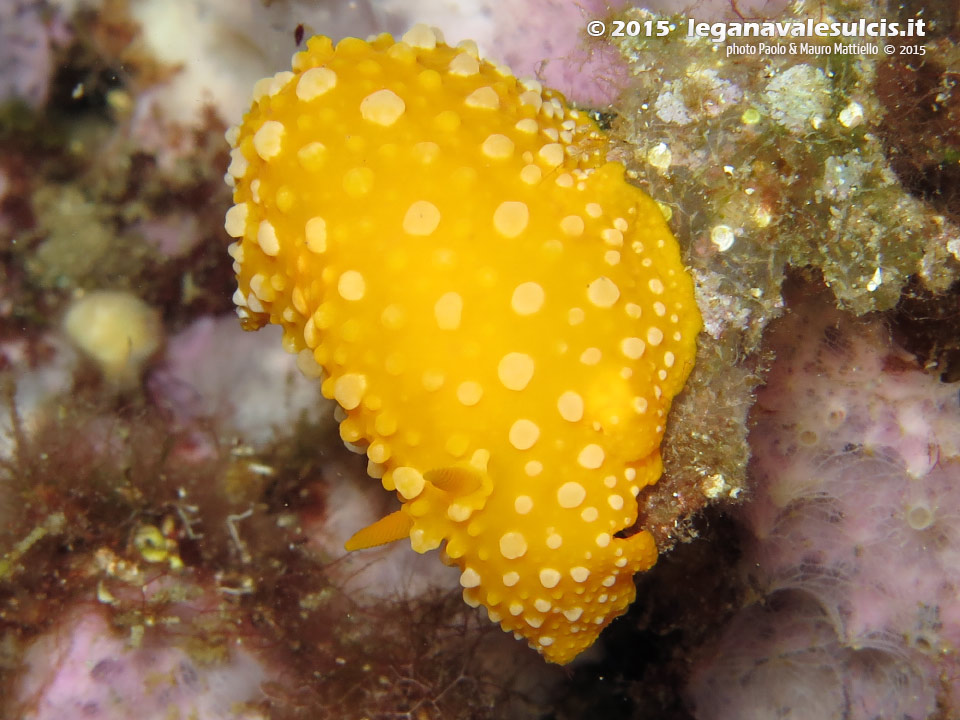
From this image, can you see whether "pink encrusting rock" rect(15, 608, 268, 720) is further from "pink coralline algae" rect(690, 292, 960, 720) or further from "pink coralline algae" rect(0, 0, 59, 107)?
"pink coralline algae" rect(690, 292, 960, 720)

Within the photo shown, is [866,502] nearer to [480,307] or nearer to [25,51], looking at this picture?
[480,307]

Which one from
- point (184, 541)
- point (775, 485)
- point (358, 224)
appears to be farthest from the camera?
point (184, 541)

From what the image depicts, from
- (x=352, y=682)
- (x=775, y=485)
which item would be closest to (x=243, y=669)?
(x=352, y=682)

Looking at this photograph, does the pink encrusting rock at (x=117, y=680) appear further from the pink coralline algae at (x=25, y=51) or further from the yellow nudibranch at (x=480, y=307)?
the pink coralline algae at (x=25, y=51)

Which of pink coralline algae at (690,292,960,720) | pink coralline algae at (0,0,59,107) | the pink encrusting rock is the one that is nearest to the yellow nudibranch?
pink coralline algae at (690,292,960,720)

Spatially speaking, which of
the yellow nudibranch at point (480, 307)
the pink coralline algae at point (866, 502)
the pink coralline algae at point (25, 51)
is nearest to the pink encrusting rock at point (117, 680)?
the yellow nudibranch at point (480, 307)

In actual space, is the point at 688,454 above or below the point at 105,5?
below

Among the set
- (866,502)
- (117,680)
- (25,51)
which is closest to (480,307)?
(866,502)

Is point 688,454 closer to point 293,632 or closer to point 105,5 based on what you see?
point 293,632
